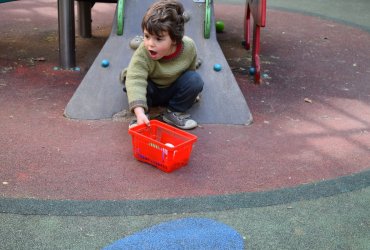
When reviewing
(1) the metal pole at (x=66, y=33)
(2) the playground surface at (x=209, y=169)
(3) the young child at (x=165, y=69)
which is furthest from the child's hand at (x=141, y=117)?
(1) the metal pole at (x=66, y=33)

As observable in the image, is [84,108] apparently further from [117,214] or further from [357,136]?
[357,136]

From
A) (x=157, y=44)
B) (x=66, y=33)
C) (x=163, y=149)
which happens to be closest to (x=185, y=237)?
(x=163, y=149)

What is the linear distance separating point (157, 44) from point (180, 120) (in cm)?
57

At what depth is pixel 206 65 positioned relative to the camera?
346cm

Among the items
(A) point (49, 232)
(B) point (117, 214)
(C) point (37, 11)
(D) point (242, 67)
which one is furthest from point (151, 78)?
(C) point (37, 11)

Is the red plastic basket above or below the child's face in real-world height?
below

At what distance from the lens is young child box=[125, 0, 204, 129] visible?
2654 millimetres

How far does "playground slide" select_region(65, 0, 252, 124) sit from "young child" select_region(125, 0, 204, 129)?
0.51ft

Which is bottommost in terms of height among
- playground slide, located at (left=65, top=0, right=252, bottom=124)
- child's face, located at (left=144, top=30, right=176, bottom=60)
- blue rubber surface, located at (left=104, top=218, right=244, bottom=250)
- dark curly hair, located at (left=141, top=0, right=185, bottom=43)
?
blue rubber surface, located at (left=104, top=218, right=244, bottom=250)

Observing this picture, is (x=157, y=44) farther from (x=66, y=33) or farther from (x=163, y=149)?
(x=66, y=33)

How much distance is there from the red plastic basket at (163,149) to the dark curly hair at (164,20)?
19.3 inches

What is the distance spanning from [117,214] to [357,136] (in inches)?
65.8

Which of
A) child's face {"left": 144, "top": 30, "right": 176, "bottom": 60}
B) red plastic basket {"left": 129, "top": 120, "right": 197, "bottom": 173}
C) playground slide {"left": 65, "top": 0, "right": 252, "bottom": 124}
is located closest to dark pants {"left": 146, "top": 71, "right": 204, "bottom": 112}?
playground slide {"left": 65, "top": 0, "right": 252, "bottom": 124}

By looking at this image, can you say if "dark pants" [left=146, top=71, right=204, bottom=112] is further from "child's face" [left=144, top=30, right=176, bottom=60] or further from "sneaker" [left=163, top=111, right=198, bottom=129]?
"child's face" [left=144, top=30, right=176, bottom=60]
